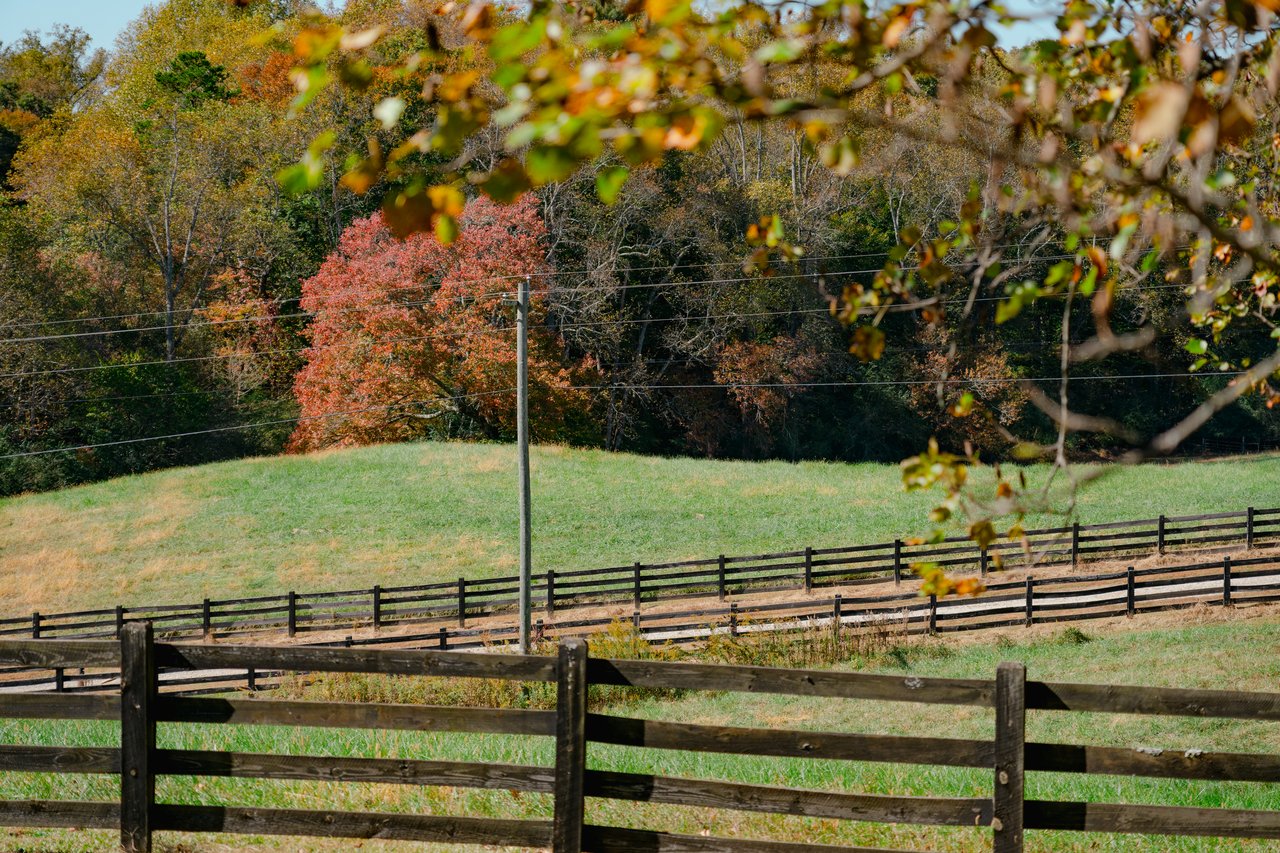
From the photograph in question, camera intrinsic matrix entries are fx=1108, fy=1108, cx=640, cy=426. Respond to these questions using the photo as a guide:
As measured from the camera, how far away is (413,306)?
48.2m

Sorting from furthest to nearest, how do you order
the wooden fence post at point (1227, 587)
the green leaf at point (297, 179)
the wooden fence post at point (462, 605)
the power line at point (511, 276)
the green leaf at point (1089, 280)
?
the power line at point (511, 276)
the wooden fence post at point (462, 605)
the wooden fence post at point (1227, 587)
the green leaf at point (1089, 280)
the green leaf at point (297, 179)

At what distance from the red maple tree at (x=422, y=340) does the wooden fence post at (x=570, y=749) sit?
138 ft

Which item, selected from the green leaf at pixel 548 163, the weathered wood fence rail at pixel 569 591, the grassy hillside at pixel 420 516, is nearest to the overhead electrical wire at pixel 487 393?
the grassy hillside at pixel 420 516

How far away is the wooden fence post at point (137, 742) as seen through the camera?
588 cm

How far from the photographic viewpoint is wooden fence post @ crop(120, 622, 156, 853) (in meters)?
5.88

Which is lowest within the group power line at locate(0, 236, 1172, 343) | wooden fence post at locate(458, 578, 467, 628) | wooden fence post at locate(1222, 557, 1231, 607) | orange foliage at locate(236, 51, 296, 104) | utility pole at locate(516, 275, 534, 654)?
wooden fence post at locate(458, 578, 467, 628)

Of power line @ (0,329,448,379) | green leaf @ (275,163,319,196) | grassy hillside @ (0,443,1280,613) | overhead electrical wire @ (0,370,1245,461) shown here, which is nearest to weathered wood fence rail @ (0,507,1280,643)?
grassy hillside @ (0,443,1280,613)

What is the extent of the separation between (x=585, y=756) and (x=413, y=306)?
44.1 m

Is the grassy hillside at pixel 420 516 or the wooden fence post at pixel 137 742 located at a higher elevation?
the wooden fence post at pixel 137 742

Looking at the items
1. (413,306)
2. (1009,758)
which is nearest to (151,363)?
(413,306)

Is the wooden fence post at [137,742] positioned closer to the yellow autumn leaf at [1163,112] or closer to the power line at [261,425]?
the yellow autumn leaf at [1163,112]

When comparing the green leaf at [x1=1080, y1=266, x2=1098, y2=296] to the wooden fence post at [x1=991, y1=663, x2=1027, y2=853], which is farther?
the wooden fence post at [x1=991, y1=663, x2=1027, y2=853]

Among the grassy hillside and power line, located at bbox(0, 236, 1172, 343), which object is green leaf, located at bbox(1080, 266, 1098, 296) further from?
power line, located at bbox(0, 236, 1172, 343)

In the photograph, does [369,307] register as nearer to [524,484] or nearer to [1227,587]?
[524,484]
